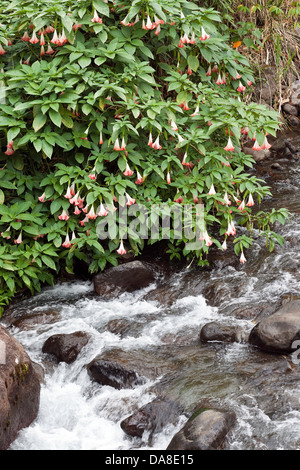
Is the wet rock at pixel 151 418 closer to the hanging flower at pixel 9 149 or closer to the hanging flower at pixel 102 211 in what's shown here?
the hanging flower at pixel 102 211

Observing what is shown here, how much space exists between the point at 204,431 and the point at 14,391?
4.21ft

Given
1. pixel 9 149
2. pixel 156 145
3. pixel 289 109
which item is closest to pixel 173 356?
pixel 156 145

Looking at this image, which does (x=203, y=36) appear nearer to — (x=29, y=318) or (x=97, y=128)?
(x=97, y=128)

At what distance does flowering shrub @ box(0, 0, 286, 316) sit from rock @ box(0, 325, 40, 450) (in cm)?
127

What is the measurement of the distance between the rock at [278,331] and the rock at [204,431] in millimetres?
857

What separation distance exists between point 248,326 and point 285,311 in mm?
386

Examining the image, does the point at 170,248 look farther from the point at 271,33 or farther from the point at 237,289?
the point at 271,33

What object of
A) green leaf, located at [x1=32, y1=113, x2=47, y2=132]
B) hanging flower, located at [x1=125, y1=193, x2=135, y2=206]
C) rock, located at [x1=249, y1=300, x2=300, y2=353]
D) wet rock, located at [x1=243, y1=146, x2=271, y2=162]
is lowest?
rock, located at [x1=249, y1=300, x2=300, y2=353]

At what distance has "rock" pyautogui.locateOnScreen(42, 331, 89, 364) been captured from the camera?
4.39m

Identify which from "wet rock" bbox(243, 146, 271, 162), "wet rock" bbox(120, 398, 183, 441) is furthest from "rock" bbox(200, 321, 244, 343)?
"wet rock" bbox(243, 146, 271, 162)

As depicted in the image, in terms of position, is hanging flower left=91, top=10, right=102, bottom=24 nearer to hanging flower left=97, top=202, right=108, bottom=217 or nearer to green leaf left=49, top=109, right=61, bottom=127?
green leaf left=49, top=109, right=61, bottom=127

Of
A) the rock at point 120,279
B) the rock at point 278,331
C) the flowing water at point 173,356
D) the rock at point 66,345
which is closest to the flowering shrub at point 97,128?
the rock at point 120,279

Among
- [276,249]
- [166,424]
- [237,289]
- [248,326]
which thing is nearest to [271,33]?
[276,249]

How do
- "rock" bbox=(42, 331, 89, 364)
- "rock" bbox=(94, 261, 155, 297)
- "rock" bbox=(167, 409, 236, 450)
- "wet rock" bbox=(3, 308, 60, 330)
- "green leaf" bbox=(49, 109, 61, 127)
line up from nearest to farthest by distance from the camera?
"rock" bbox=(167, 409, 236, 450) < "rock" bbox=(42, 331, 89, 364) < "green leaf" bbox=(49, 109, 61, 127) < "wet rock" bbox=(3, 308, 60, 330) < "rock" bbox=(94, 261, 155, 297)
